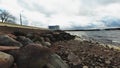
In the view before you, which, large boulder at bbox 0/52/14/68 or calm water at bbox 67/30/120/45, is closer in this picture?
large boulder at bbox 0/52/14/68

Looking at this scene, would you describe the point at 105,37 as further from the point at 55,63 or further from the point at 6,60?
the point at 6,60

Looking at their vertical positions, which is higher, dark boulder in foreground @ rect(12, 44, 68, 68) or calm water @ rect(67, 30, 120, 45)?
dark boulder in foreground @ rect(12, 44, 68, 68)

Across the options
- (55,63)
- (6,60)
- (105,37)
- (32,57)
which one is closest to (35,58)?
(32,57)

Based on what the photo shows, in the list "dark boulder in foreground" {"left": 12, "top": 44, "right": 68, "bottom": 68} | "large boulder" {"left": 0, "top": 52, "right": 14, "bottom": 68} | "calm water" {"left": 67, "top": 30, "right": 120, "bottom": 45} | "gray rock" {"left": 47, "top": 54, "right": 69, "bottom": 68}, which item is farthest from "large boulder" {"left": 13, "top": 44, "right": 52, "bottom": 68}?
"calm water" {"left": 67, "top": 30, "right": 120, "bottom": 45}

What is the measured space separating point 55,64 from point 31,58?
74cm

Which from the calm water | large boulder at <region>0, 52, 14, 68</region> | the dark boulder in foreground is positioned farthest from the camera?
the calm water

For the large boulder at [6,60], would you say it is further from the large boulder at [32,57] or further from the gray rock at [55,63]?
the gray rock at [55,63]

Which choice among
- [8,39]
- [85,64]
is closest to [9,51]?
[8,39]

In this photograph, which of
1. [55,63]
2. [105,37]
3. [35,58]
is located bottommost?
[105,37]

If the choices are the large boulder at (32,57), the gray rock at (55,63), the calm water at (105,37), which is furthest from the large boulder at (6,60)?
the calm water at (105,37)

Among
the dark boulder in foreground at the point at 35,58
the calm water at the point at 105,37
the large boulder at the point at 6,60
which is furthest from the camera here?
the calm water at the point at 105,37

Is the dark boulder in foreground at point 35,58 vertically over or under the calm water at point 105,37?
over

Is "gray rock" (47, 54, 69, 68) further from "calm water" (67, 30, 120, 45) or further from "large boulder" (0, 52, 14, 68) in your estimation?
"calm water" (67, 30, 120, 45)

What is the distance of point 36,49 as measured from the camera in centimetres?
815
